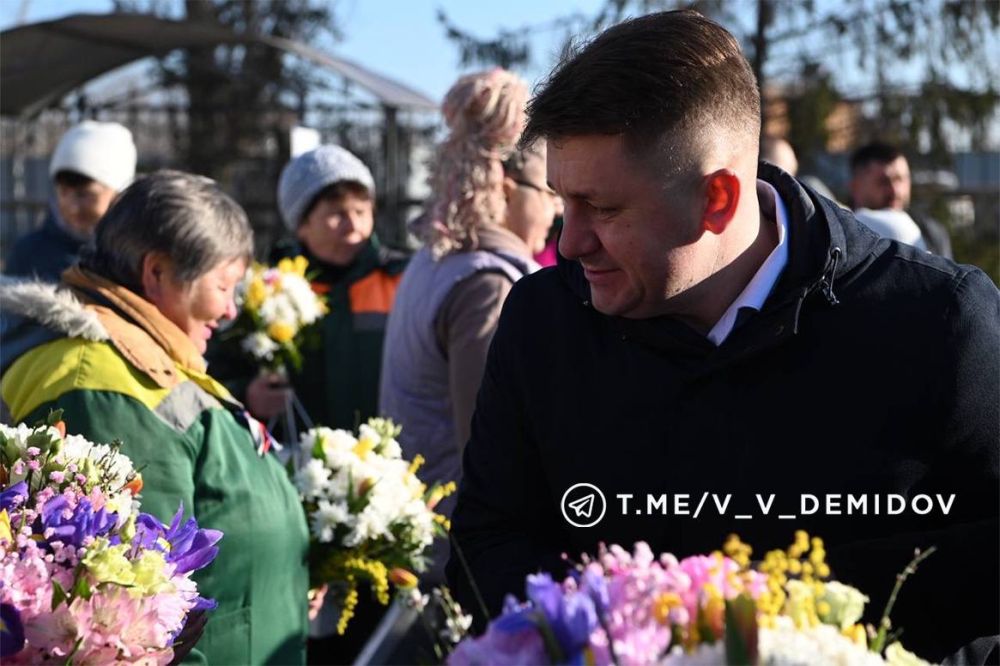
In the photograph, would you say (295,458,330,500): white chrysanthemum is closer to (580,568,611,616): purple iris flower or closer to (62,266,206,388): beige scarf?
(62,266,206,388): beige scarf

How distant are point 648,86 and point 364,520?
1840mm

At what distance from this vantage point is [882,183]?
23.6 feet

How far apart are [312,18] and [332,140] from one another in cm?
553

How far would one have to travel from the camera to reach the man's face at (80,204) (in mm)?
5664

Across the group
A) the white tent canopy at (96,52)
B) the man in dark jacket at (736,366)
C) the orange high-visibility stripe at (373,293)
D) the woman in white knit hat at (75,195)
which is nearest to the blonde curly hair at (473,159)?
the man in dark jacket at (736,366)

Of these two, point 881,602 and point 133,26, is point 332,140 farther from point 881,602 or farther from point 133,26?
point 881,602

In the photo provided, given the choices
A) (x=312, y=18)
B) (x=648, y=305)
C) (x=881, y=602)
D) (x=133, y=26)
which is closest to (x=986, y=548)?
(x=881, y=602)

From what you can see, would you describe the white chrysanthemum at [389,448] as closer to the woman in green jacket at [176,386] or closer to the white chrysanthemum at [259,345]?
the woman in green jacket at [176,386]

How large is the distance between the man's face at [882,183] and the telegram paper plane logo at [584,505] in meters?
5.40

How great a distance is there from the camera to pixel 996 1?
37.7 ft

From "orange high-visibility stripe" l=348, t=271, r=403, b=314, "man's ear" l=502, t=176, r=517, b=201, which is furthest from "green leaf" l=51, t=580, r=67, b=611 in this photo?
"orange high-visibility stripe" l=348, t=271, r=403, b=314

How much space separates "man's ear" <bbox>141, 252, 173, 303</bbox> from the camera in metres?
3.24

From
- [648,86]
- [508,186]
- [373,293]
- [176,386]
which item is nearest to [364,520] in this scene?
[176,386]

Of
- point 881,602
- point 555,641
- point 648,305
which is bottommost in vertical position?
point 881,602
